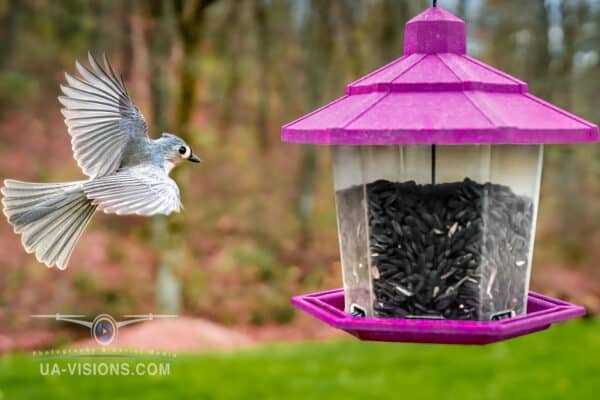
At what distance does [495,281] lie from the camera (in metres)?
3.00

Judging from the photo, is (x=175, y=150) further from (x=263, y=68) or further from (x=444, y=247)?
(x=263, y=68)

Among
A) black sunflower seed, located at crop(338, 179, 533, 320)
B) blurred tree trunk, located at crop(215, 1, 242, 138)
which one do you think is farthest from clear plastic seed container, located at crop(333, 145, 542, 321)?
blurred tree trunk, located at crop(215, 1, 242, 138)

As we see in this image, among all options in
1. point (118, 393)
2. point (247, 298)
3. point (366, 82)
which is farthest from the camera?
point (247, 298)

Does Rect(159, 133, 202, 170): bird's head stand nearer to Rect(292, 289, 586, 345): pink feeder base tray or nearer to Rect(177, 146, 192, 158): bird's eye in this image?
Rect(177, 146, 192, 158): bird's eye

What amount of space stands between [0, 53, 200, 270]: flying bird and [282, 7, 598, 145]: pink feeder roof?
54cm

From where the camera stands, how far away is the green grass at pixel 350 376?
789 centimetres

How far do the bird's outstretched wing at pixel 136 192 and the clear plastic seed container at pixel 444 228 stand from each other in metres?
0.74

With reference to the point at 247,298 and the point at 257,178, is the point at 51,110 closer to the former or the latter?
the point at 257,178

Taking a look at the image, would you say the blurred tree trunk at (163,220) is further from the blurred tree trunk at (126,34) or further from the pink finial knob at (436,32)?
the pink finial knob at (436,32)

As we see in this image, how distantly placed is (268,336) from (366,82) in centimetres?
869

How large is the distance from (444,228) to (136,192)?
41.2 inches

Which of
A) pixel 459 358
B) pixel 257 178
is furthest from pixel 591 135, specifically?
pixel 257 178

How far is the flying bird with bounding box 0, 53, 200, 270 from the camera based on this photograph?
276 centimetres

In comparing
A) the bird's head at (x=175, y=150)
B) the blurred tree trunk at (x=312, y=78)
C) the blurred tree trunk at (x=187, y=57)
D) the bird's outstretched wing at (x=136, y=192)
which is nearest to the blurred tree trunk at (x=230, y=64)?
the blurred tree trunk at (x=312, y=78)
